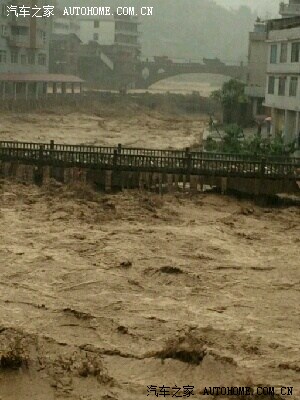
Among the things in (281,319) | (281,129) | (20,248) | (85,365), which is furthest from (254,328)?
(281,129)

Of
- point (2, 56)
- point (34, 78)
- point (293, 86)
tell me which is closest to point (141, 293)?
point (293, 86)

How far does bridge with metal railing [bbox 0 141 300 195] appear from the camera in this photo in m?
25.4

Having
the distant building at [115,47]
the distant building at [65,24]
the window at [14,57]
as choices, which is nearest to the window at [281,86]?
the window at [14,57]

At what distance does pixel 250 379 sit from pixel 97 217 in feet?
40.5

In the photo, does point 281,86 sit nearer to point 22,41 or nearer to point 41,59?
point 22,41

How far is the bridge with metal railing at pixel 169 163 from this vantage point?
25391 mm

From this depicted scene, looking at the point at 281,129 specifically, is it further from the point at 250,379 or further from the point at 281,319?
the point at 250,379

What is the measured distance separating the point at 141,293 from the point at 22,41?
48608 mm

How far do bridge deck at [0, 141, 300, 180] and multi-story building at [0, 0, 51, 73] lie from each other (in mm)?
33903

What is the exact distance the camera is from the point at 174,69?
79.2 meters

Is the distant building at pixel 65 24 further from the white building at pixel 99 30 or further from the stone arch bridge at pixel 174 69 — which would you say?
the stone arch bridge at pixel 174 69

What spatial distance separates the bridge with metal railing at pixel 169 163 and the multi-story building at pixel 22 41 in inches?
1333

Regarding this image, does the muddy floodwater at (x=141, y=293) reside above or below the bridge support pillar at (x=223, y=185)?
below

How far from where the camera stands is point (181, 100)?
70.5 m
